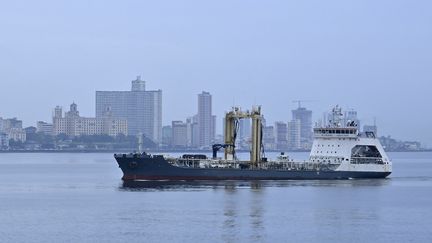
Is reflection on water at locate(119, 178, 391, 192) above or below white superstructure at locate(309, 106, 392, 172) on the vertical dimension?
below

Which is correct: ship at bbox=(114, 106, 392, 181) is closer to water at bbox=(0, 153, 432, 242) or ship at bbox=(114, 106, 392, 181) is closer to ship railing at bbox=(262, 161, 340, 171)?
ship railing at bbox=(262, 161, 340, 171)

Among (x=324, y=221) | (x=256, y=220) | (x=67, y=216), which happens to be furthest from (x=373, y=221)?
(x=67, y=216)

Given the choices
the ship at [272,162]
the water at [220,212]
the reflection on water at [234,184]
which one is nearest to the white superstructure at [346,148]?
the ship at [272,162]

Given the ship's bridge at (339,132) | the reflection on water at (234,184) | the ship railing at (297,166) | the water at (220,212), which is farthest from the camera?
the ship's bridge at (339,132)

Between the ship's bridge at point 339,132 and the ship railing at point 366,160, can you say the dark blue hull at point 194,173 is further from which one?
the ship's bridge at point 339,132

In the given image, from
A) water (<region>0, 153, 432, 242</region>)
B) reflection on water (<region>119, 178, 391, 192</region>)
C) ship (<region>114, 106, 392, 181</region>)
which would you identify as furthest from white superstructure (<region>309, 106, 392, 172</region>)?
water (<region>0, 153, 432, 242</region>)

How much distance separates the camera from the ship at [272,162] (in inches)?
3553

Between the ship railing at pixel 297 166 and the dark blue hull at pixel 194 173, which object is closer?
the dark blue hull at pixel 194 173

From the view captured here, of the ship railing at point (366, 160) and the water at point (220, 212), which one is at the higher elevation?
the ship railing at point (366, 160)

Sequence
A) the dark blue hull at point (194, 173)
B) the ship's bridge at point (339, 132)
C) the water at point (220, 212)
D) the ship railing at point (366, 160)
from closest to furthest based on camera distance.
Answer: the water at point (220, 212) → the dark blue hull at point (194, 173) → the ship's bridge at point (339, 132) → the ship railing at point (366, 160)

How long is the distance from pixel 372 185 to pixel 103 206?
98.2 ft

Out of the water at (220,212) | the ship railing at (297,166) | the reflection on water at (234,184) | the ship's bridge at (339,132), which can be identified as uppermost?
the ship's bridge at (339,132)

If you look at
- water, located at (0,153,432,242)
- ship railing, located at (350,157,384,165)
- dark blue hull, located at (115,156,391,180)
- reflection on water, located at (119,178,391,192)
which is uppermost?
ship railing, located at (350,157,384,165)

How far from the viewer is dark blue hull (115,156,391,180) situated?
294ft
